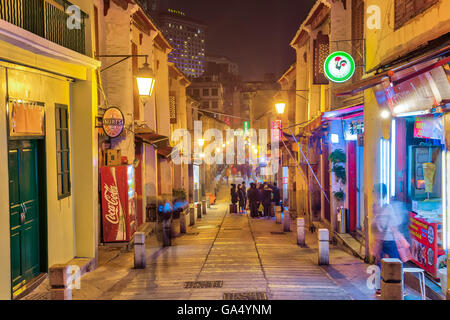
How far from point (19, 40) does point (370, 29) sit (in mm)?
8622

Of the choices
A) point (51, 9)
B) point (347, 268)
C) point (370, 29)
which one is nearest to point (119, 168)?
point (51, 9)

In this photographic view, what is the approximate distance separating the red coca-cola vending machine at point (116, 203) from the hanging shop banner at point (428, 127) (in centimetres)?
845

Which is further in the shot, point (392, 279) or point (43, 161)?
point (43, 161)

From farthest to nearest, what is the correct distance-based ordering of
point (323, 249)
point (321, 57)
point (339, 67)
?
point (321, 57)
point (339, 67)
point (323, 249)

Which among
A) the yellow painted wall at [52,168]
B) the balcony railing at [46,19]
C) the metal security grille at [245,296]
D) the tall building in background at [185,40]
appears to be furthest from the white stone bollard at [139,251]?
the tall building in background at [185,40]

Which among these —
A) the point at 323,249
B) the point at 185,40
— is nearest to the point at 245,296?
the point at 323,249

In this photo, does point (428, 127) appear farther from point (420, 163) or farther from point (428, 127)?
point (420, 163)

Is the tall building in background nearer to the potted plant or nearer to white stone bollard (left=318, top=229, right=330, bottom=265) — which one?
the potted plant

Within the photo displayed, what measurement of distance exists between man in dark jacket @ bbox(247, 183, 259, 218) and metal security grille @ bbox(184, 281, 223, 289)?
14.4 m

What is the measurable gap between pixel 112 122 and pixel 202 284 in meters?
5.99

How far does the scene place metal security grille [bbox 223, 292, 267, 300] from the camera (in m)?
7.78

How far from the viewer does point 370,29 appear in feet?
37.1

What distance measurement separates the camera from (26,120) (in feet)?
28.6
